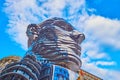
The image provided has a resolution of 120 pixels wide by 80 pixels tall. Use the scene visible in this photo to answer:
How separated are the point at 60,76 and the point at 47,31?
19011mm

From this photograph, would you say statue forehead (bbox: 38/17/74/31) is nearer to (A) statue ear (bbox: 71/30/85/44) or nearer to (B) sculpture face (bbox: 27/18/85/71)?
(B) sculpture face (bbox: 27/18/85/71)

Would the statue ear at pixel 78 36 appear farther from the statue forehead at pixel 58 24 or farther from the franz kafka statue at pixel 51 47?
the statue forehead at pixel 58 24

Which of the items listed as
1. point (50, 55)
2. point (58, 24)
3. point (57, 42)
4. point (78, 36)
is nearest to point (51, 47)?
point (50, 55)

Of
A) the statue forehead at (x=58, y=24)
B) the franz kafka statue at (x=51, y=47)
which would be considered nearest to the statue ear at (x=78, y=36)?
the franz kafka statue at (x=51, y=47)

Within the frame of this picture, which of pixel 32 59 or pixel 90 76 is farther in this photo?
pixel 90 76

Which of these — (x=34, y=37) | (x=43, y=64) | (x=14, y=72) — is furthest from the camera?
(x=34, y=37)

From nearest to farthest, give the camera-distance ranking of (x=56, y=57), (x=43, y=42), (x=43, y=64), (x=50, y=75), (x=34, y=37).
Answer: (x=50, y=75) → (x=43, y=64) → (x=56, y=57) → (x=43, y=42) → (x=34, y=37)

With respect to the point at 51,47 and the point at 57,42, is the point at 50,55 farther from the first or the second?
the point at 57,42

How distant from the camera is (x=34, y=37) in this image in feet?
217

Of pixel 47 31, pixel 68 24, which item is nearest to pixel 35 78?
pixel 47 31

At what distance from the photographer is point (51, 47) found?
2319 inches

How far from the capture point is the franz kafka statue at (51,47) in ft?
153

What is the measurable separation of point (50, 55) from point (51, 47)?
2.21m

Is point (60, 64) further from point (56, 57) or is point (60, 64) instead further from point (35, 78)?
point (35, 78)
